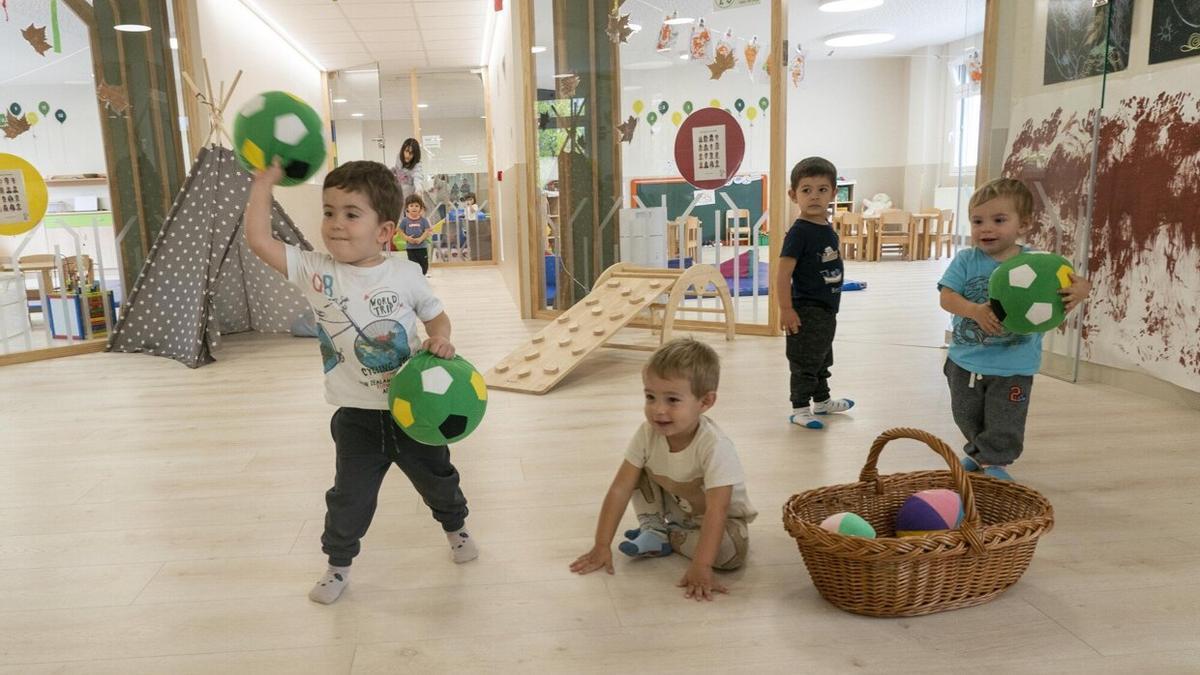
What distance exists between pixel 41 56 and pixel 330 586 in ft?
15.8

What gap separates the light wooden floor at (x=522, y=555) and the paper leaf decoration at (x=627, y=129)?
2.37 m

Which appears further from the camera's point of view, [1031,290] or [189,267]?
[189,267]

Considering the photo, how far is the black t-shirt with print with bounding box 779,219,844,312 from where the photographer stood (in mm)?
2988

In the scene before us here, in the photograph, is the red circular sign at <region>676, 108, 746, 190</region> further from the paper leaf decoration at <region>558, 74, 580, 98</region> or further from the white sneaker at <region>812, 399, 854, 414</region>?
the white sneaker at <region>812, 399, 854, 414</region>

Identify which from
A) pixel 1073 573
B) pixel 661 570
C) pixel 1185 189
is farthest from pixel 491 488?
pixel 1185 189

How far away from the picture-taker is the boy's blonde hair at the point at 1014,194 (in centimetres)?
225

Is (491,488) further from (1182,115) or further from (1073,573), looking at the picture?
(1182,115)

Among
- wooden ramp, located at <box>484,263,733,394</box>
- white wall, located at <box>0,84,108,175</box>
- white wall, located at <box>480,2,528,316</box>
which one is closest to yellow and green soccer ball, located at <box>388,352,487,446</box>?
wooden ramp, located at <box>484,263,733,394</box>

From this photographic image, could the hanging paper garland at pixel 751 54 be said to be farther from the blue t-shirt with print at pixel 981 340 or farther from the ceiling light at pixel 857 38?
the ceiling light at pixel 857 38

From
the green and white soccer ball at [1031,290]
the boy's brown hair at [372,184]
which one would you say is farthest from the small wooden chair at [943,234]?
the boy's brown hair at [372,184]

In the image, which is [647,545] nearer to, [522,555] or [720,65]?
[522,555]

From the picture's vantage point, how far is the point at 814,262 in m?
3.00

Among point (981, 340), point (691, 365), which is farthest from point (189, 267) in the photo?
point (981, 340)

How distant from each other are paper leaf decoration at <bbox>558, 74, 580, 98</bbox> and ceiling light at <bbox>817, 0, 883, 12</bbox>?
4.60 metres
